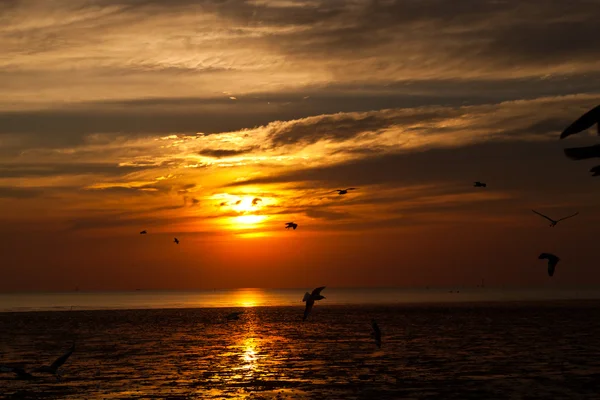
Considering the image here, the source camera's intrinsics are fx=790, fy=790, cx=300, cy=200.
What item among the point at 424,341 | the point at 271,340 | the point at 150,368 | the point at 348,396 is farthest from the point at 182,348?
the point at 348,396

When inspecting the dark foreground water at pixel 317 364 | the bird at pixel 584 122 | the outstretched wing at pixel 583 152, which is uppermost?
the bird at pixel 584 122

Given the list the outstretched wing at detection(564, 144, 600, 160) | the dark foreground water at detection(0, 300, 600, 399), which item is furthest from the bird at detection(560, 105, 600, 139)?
the dark foreground water at detection(0, 300, 600, 399)

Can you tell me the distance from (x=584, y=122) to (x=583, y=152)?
158mm

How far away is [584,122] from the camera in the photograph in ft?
13.3

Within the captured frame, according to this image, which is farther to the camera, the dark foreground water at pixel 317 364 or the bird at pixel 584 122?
the dark foreground water at pixel 317 364

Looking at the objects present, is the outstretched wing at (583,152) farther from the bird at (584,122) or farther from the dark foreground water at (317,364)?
the dark foreground water at (317,364)

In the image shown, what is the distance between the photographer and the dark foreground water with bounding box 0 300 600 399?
28656 mm

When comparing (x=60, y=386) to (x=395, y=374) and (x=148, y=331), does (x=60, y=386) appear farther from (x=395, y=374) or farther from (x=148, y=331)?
(x=148, y=331)

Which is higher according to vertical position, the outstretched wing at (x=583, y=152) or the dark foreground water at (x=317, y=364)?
the outstretched wing at (x=583, y=152)

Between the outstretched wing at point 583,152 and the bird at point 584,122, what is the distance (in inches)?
3.8

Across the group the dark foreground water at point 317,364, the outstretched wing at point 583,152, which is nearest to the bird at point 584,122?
the outstretched wing at point 583,152

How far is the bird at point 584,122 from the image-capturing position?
3.93 metres

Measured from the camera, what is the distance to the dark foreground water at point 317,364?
94.0 ft

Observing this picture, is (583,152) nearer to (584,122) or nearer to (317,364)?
(584,122)
